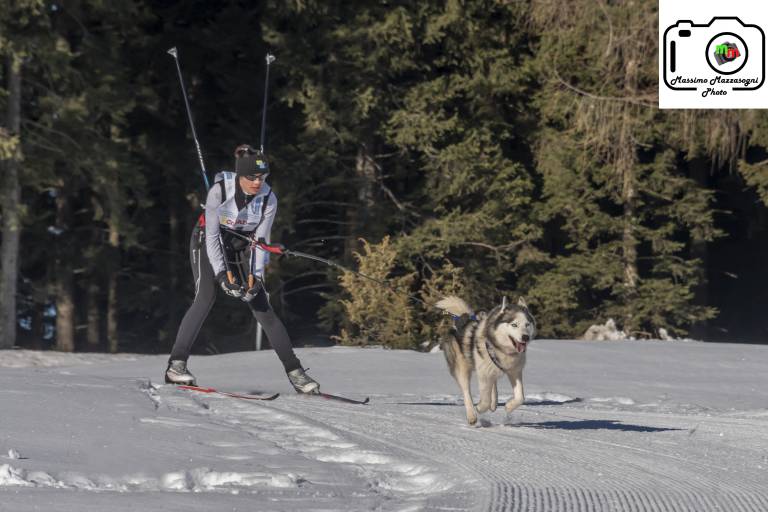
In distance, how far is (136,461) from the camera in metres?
6.70

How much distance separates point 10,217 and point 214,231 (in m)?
12.5

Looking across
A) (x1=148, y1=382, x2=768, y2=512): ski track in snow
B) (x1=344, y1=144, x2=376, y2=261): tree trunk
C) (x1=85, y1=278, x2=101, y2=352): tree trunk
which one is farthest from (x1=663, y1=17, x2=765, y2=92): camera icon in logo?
(x1=85, y1=278, x2=101, y2=352): tree trunk

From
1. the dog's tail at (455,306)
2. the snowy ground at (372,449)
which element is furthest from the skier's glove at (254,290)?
the dog's tail at (455,306)

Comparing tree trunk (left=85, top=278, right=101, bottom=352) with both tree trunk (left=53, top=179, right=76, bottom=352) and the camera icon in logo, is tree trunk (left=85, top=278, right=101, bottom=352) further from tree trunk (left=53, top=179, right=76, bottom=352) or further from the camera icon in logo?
the camera icon in logo

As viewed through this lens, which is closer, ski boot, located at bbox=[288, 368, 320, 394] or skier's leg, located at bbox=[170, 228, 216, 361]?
skier's leg, located at bbox=[170, 228, 216, 361]

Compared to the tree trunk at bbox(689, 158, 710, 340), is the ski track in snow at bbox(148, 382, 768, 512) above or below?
below

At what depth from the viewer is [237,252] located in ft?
35.6

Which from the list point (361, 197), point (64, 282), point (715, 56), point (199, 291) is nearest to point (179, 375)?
point (199, 291)

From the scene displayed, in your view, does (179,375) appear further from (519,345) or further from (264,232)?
(519,345)

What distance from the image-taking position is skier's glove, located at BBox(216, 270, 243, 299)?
10375 millimetres

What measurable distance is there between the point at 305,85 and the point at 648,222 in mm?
9712

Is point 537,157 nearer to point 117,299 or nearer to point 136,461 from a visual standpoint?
point 117,299

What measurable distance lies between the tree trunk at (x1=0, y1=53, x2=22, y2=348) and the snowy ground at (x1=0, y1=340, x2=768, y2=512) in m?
9.97

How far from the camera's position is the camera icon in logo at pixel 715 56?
22562 mm
